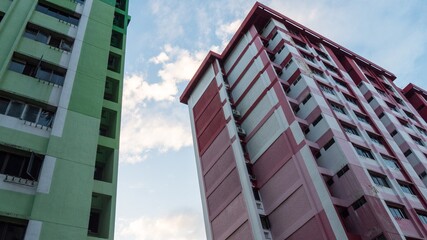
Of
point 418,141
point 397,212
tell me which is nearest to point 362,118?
point 418,141

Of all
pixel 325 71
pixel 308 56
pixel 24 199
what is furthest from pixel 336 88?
pixel 24 199

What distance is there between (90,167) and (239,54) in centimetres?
3463

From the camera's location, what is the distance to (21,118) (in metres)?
15.8

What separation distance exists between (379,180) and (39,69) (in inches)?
1057

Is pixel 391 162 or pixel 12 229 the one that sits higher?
pixel 391 162

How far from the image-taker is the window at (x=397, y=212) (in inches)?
1092

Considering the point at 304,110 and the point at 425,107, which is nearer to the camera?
the point at 304,110

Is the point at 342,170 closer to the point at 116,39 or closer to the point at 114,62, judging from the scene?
the point at 114,62

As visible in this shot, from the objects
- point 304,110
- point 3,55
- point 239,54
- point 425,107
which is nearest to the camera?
point 3,55

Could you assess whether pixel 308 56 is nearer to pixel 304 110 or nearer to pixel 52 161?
pixel 304 110

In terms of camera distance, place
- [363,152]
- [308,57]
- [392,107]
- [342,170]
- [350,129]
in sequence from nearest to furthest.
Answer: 1. [342,170]
2. [363,152]
3. [350,129]
4. [308,57]
5. [392,107]

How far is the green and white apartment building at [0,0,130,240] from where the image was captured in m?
13.5

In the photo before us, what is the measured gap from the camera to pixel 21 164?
47.8 ft

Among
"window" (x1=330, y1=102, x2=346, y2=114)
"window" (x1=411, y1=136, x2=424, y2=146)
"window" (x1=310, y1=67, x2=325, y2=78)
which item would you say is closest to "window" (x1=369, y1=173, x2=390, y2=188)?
"window" (x1=330, y1=102, x2=346, y2=114)
